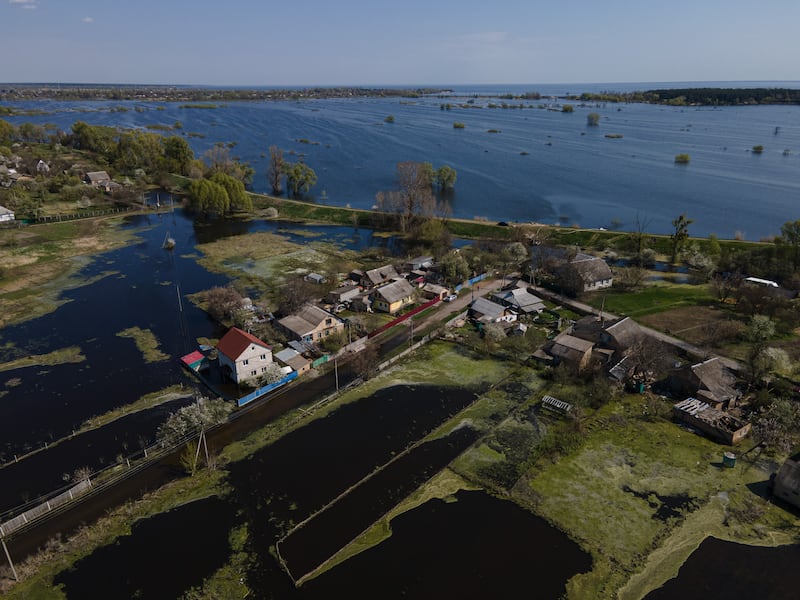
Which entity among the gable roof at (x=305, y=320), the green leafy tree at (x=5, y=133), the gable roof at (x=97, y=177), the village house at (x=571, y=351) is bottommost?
the village house at (x=571, y=351)

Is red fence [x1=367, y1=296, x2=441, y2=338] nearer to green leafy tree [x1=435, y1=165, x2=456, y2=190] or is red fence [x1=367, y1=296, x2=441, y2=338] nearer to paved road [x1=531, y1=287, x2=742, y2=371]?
paved road [x1=531, y1=287, x2=742, y2=371]

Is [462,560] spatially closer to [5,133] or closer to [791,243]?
[791,243]

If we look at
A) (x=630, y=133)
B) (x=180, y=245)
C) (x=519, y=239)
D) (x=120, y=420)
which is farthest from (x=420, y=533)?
(x=630, y=133)

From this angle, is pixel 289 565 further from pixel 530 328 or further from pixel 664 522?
pixel 530 328

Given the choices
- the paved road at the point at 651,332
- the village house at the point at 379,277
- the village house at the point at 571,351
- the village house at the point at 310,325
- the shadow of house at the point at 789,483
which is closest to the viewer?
the shadow of house at the point at 789,483

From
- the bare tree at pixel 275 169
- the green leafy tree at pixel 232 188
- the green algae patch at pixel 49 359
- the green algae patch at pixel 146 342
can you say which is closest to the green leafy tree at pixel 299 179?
the bare tree at pixel 275 169

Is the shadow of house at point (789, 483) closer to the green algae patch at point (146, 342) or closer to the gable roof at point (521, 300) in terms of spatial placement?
the gable roof at point (521, 300)

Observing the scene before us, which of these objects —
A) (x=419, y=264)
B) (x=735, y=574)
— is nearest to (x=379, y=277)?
(x=419, y=264)
